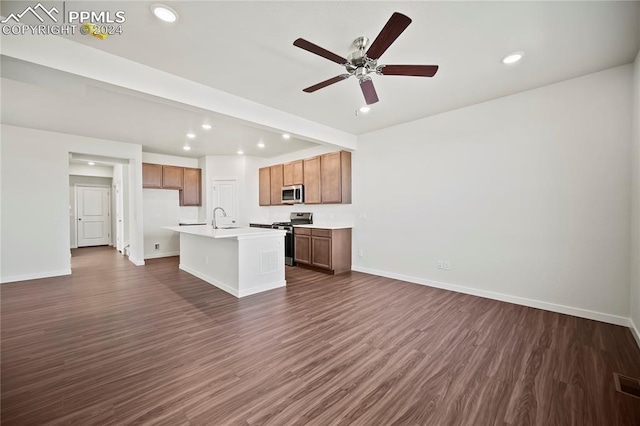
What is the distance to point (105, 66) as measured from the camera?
2373 mm

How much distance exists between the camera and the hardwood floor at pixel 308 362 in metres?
1.60

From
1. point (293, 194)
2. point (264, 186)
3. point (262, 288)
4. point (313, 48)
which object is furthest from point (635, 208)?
point (264, 186)

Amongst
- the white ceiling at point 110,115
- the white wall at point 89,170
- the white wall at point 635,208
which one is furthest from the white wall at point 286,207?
the white wall at point 89,170

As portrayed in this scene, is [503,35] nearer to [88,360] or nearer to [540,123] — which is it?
[540,123]

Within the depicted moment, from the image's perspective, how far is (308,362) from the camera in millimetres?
2100

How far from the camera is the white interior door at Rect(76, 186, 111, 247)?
853cm

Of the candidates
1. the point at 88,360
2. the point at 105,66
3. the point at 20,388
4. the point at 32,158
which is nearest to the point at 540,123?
the point at 105,66

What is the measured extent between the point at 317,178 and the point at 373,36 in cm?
364

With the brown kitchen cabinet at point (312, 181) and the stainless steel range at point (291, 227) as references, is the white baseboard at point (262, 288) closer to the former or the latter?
the stainless steel range at point (291, 227)

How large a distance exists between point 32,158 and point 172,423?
19.3 ft

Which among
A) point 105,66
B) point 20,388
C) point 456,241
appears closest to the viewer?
point 20,388

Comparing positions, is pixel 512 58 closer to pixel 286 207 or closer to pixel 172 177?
pixel 286 207

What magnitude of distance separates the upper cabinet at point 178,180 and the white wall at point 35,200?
51.2 inches

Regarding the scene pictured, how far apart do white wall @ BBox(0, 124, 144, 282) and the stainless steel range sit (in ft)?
13.8
